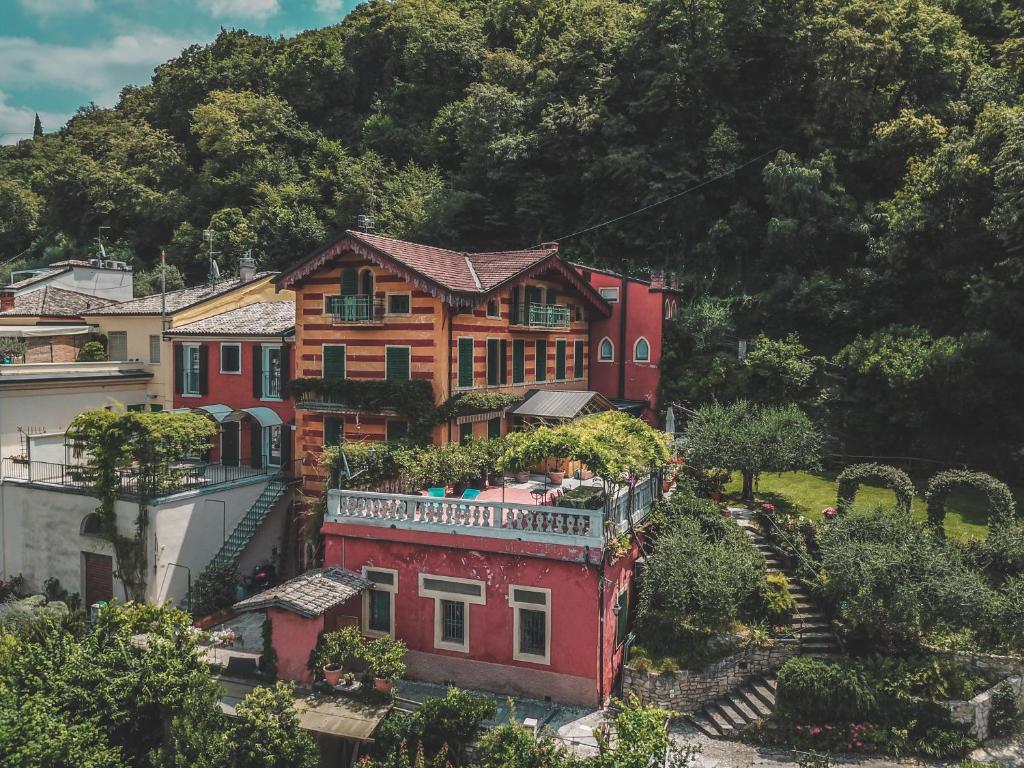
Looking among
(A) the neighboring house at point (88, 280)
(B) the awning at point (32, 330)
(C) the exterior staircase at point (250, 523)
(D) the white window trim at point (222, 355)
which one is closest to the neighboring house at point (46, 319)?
(B) the awning at point (32, 330)

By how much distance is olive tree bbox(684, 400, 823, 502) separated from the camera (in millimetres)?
21812

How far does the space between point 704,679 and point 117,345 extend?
29.0m

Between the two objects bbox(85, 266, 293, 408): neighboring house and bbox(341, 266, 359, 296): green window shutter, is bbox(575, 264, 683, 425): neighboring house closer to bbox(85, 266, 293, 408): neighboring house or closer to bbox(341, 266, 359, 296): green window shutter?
bbox(341, 266, 359, 296): green window shutter

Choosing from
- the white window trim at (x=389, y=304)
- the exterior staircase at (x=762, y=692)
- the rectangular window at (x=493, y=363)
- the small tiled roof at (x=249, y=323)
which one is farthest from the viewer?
the small tiled roof at (x=249, y=323)

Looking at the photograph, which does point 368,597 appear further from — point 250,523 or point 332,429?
point 332,429

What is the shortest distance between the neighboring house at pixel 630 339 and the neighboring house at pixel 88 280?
29.5m

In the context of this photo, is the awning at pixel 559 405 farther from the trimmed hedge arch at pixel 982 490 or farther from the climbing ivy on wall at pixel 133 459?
the climbing ivy on wall at pixel 133 459

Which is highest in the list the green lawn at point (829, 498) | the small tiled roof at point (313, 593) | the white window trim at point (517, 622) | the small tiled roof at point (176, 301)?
the small tiled roof at point (176, 301)

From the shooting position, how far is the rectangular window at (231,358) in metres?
27.2

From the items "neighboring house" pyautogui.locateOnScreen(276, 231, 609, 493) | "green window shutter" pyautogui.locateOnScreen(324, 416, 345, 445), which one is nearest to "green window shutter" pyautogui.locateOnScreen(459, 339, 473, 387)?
"neighboring house" pyautogui.locateOnScreen(276, 231, 609, 493)

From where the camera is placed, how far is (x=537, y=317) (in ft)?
86.5

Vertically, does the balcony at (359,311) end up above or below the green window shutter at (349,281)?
below

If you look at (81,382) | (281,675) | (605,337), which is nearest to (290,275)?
(81,382)

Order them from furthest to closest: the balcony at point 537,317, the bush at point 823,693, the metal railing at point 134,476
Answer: the balcony at point 537,317, the metal railing at point 134,476, the bush at point 823,693
